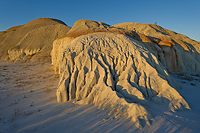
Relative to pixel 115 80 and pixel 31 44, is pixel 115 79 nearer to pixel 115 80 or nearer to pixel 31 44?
pixel 115 80

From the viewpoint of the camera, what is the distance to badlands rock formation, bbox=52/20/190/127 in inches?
149

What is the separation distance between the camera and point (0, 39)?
29469 mm

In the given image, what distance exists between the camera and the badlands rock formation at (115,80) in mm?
3793

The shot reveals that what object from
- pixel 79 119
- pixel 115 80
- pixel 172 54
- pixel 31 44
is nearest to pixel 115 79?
pixel 115 80

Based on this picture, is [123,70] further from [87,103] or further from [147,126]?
[147,126]

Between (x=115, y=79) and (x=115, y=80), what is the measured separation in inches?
2.5

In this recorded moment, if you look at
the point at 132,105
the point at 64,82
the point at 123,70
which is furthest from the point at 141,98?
the point at 64,82

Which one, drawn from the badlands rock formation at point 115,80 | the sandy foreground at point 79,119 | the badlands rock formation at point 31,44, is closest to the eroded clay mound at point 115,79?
the badlands rock formation at point 115,80

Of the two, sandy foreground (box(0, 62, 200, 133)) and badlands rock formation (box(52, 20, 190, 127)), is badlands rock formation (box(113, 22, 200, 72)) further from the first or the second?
sandy foreground (box(0, 62, 200, 133))

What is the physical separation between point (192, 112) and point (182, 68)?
1217cm

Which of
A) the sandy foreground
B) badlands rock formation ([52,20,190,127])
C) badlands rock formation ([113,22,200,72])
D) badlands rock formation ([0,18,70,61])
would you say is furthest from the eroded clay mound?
badlands rock formation ([0,18,70,61])

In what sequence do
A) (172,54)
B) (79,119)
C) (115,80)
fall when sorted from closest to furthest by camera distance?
(79,119) → (115,80) → (172,54)

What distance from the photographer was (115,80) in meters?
4.68

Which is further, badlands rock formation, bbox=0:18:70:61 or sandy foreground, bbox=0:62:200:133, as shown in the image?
badlands rock formation, bbox=0:18:70:61
